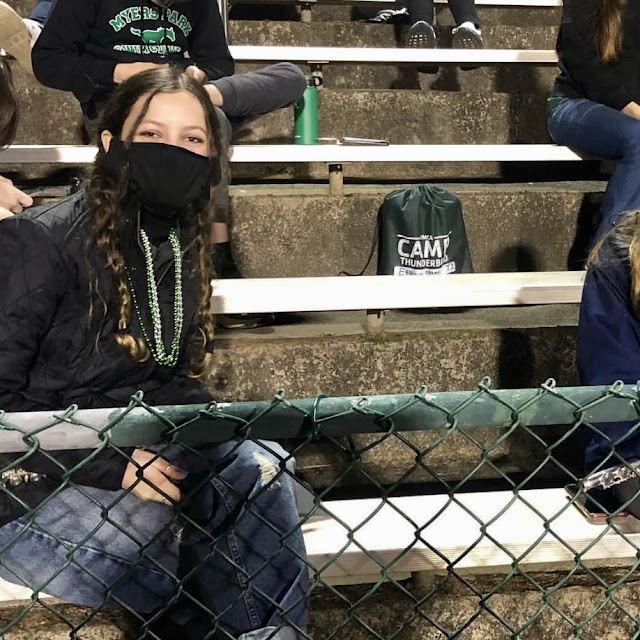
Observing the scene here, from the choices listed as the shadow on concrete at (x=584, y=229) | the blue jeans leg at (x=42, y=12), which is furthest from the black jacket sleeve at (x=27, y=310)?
the shadow on concrete at (x=584, y=229)

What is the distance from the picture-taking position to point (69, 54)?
267cm

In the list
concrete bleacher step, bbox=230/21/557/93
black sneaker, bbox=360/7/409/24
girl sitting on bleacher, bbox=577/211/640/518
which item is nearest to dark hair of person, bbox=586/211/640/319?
girl sitting on bleacher, bbox=577/211/640/518

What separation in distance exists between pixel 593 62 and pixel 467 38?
1.04 metres

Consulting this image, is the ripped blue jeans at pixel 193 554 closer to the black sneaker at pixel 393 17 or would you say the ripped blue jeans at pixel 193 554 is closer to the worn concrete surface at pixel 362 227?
the worn concrete surface at pixel 362 227

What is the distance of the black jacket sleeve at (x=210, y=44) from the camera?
2.86 metres

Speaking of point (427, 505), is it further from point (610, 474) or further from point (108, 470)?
point (108, 470)

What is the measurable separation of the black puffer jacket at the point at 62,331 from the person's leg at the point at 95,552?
1.8 inches

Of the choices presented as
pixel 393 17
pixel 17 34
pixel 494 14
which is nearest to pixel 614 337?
pixel 17 34

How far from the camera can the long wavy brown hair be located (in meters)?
1.44

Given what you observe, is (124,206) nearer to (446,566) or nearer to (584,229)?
(446,566)

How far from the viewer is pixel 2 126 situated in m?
2.01

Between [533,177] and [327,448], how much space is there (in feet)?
5.88

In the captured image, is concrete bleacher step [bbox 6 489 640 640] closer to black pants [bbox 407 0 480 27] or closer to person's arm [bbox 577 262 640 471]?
person's arm [bbox 577 262 640 471]

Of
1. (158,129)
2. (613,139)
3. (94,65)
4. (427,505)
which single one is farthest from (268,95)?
(427,505)
